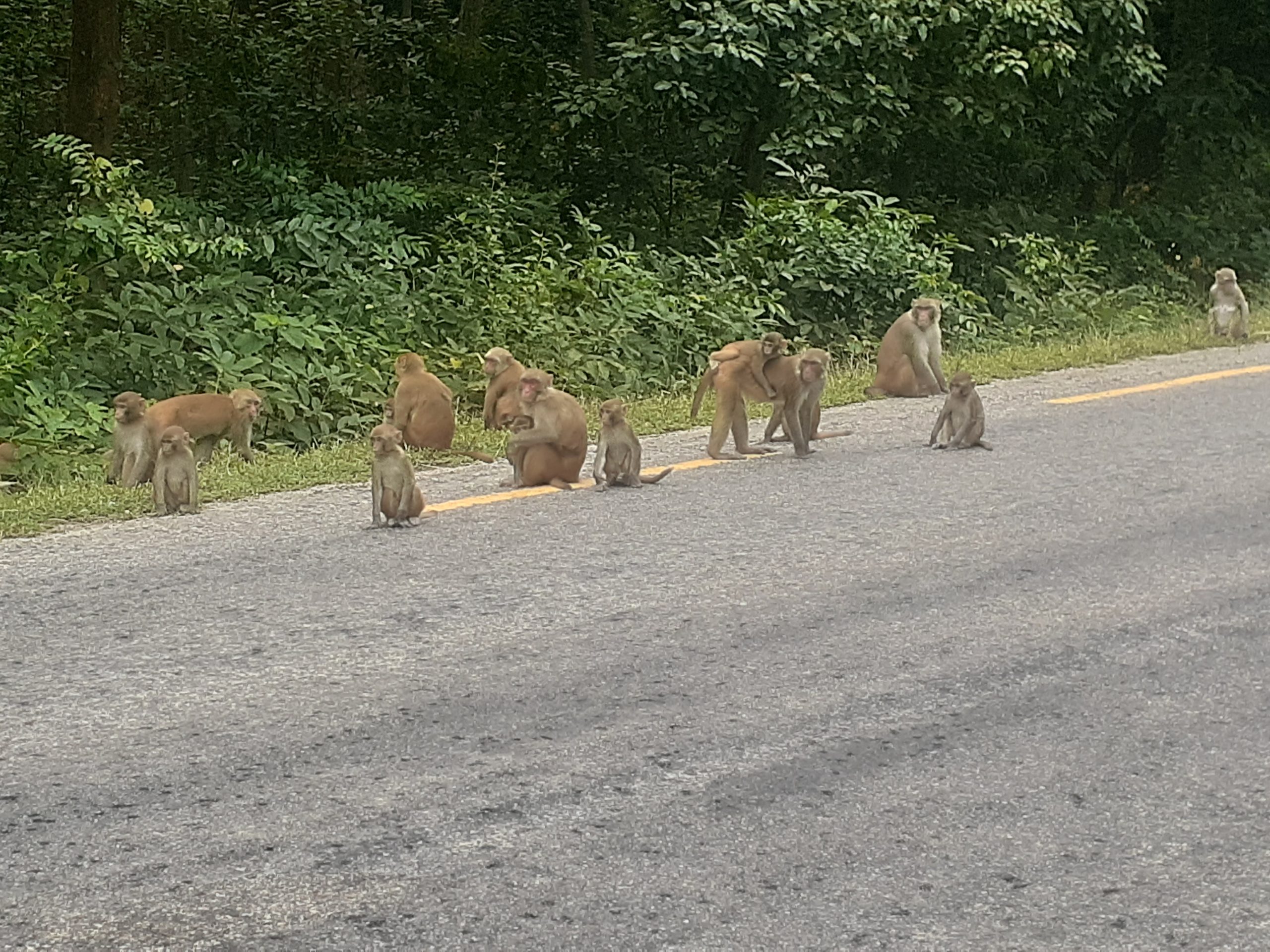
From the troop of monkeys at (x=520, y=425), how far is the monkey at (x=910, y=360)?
211 mm

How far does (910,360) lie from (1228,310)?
4.11 metres

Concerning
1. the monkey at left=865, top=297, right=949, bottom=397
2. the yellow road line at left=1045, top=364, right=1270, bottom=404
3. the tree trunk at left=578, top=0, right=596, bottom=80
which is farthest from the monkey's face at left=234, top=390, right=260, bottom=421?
the tree trunk at left=578, top=0, right=596, bottom=80

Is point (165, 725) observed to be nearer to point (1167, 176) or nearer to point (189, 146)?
point (189, 146)

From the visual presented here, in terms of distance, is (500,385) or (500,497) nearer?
(500,497)

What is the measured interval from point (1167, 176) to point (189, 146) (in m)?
10.2

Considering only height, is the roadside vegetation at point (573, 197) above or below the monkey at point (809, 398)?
above

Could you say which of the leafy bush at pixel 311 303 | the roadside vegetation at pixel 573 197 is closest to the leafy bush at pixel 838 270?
the roadside vegetation at pixel 573 197

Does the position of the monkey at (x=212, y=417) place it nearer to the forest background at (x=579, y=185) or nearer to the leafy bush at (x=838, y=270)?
the forest background at (x=579, y=185)

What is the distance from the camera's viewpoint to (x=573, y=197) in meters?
18.2

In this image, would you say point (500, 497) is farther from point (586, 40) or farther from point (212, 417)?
point (586, 40)

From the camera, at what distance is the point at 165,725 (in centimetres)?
567

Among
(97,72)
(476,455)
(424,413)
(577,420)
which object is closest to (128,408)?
(424,413)

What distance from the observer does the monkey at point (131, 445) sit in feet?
31.6

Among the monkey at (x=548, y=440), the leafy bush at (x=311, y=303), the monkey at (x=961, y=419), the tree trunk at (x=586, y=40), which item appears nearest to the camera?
the monkey at (x=548, y=440)
